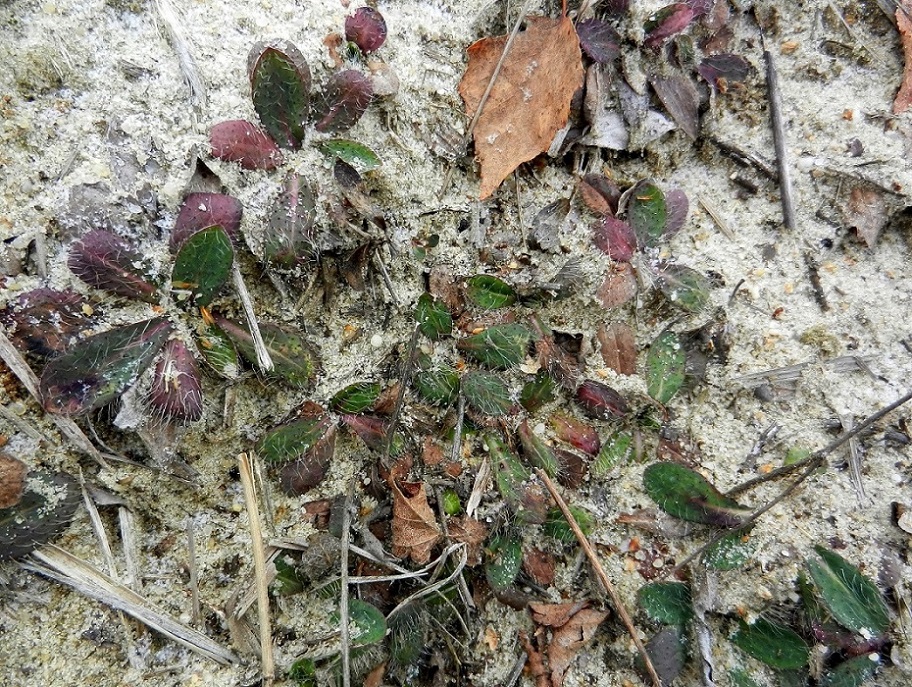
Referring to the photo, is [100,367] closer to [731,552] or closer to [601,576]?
[601,576]

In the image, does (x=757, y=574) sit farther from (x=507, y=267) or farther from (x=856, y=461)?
(x=507, y=267)

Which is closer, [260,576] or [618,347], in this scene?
[260,576]

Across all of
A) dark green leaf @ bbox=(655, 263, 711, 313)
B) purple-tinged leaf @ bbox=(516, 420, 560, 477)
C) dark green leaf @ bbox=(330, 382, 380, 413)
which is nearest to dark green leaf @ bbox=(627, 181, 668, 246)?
dark green leaf @ bbox=(655, 263, 711, 313)

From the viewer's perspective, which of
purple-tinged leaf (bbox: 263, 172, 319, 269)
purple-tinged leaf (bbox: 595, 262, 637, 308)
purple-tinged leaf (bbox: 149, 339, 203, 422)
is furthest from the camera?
purple-tinged leaf (bbox: 595, 262, 637, 308)

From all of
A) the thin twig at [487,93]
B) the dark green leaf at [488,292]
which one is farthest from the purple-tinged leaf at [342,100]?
the dark green leaf at [488,292]

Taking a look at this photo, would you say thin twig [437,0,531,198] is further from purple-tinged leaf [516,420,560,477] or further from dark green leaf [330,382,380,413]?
purple-tinged leaf [516,420,560,477]

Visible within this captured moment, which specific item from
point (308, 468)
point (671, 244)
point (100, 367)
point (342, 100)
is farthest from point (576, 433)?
point (100, 367)

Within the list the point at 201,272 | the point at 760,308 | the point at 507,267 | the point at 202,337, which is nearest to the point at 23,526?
the point at 202,337
